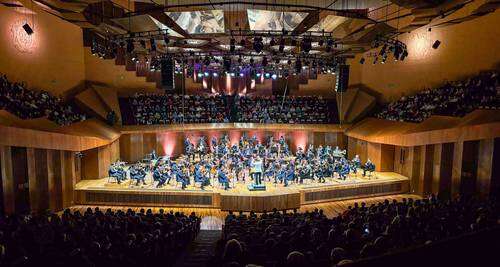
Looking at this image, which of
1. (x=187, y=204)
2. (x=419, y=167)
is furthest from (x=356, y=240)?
(x=419, y=167)

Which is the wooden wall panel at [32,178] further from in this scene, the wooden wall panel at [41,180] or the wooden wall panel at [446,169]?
the wooden wall panel at [446,169]

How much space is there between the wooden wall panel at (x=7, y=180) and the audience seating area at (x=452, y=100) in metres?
14.2

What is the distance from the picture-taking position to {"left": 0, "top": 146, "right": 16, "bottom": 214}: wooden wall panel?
8.89m

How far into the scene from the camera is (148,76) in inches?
793

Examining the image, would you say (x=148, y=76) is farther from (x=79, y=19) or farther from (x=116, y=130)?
(x=79, y=19)

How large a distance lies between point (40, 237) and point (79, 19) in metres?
8.04

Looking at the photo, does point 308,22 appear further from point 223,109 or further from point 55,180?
point 55,180

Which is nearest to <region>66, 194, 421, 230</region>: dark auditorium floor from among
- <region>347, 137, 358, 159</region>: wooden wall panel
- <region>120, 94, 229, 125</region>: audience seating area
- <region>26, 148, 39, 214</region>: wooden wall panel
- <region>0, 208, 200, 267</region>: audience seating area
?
<region>26, 148, 39, 214</region>: wooden wall panel

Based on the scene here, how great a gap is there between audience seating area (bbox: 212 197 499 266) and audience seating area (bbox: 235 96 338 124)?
1103 centimetres

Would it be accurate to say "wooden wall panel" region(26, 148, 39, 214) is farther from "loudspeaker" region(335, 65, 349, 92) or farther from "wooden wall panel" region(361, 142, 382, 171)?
"wooden wall panel" region(361, 142, 382, 171)

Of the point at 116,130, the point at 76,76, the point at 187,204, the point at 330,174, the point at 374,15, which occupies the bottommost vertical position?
the point at 187,204

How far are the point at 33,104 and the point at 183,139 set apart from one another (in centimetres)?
847

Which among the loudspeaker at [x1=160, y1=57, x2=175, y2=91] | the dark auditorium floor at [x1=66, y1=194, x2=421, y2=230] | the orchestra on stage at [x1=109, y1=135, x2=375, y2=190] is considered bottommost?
the dark auditorium floor at [x1=66, y1=194, x2=421, y2=230]

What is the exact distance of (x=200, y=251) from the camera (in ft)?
22.7
